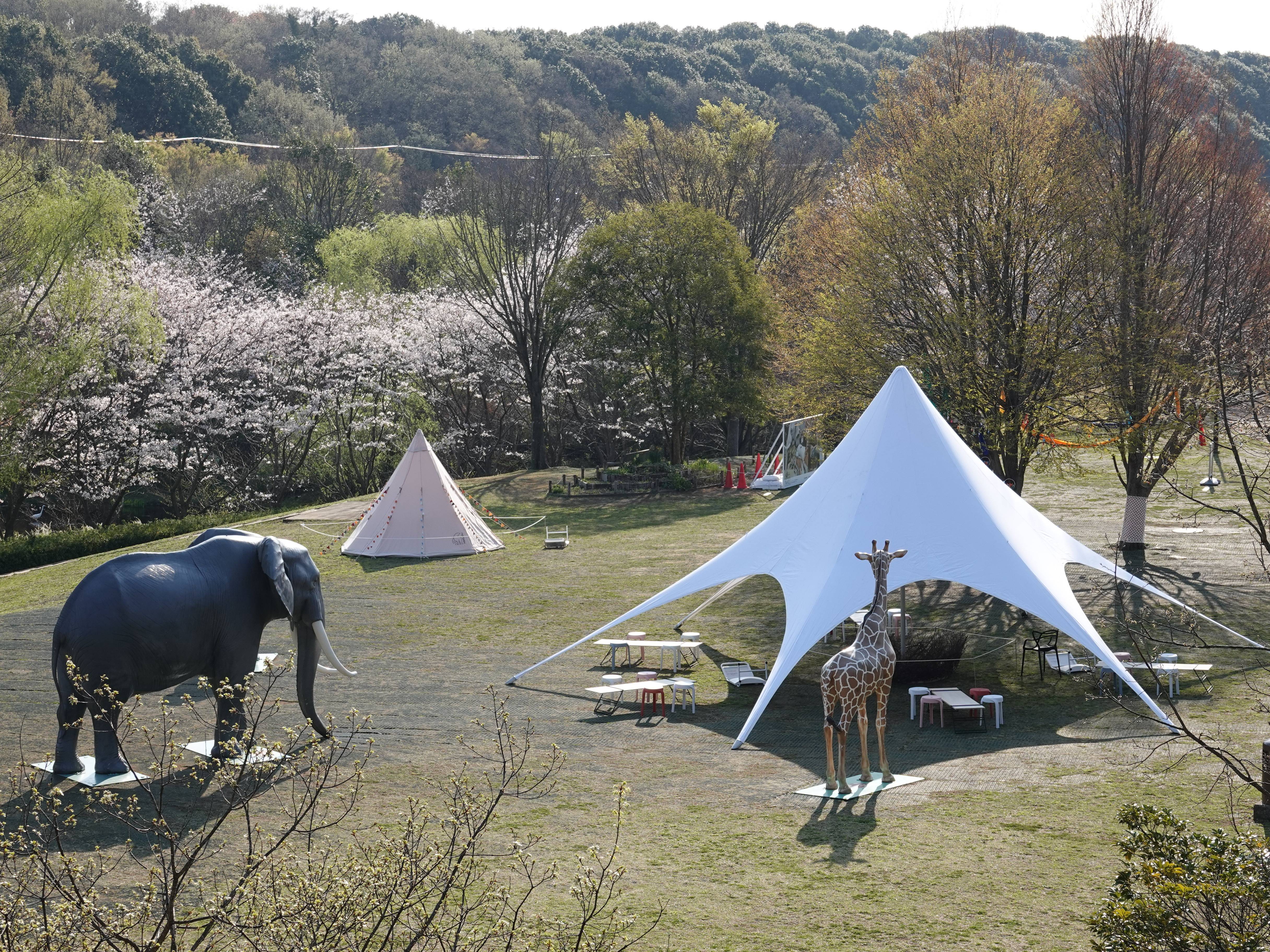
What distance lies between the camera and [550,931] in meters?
7.70

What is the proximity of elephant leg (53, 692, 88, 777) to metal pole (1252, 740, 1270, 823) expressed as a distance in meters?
10.4

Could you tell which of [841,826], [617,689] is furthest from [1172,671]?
[617,689]

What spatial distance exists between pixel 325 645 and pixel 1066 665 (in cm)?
942

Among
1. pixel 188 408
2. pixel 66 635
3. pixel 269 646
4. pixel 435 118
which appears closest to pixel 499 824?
pixel 66 635

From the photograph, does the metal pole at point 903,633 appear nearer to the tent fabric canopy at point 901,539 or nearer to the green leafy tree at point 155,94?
the tent fabric canopy at point 901,539

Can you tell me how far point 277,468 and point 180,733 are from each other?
30.4m

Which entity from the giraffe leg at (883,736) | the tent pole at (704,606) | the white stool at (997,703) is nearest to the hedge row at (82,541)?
the tent pole at (704,606)

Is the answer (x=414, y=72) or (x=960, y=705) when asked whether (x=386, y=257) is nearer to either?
(x=960, y=705)

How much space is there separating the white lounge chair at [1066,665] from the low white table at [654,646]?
472 centimetres

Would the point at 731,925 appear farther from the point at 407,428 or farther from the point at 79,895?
the point at 407,428

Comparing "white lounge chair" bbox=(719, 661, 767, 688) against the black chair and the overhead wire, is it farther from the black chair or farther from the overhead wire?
the overhead wire

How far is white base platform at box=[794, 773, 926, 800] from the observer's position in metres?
11.2

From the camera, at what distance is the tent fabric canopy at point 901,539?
1365 cm

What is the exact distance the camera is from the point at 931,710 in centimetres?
1416
